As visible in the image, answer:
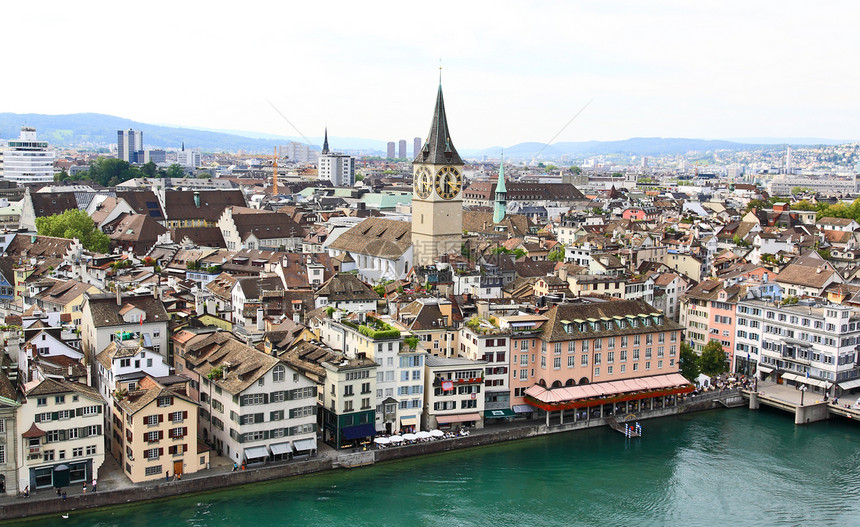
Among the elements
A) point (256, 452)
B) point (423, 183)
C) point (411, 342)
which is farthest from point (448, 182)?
point (256, 452)

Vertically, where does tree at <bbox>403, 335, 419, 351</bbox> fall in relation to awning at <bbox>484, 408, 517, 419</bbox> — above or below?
above

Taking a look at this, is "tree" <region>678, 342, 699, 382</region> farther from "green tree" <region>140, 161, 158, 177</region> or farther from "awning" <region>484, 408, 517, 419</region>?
"green tree" <region>140, 161, 158, 177</region>

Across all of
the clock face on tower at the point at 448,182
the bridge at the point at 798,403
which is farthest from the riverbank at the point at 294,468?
the clock face on tower at the point at 448,182

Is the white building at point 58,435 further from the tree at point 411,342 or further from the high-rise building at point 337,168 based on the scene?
the high-rise building at point 337,168

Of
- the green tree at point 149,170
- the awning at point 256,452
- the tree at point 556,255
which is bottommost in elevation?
the awning at point 256,452

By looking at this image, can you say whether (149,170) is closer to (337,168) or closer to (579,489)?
(337,168)

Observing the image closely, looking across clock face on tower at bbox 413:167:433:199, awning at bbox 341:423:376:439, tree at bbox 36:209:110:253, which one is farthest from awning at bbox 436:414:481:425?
tree at bbox 36:209:110:253
